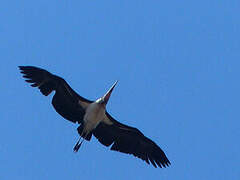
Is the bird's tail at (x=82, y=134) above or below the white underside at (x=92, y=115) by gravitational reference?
below

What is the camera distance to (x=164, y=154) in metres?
39.0

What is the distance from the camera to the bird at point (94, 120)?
3719cm

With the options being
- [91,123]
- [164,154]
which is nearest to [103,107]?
[91,123]

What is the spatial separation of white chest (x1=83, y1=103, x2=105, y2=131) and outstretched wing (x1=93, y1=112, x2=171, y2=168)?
27.1 inches

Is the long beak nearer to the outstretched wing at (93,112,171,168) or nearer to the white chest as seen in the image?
the white chest

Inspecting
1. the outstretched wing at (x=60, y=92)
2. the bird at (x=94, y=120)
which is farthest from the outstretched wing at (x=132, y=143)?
the outstretched wing at (x=60, y=92)

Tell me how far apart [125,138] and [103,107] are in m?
1.96

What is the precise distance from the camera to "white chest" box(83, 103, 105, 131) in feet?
124

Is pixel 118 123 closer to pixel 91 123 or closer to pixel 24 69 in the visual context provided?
pixel 91 123

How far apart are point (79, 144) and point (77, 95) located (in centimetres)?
210

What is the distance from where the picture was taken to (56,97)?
3756cm

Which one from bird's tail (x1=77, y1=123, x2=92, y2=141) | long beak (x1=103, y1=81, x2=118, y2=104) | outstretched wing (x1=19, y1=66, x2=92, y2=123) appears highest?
long beak (x1=103, y1=81, x2=118, y2=104)

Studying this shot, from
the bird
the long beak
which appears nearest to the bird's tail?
the bird

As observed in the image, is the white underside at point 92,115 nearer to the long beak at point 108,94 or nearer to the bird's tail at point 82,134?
the bird's tail at point 82,134
